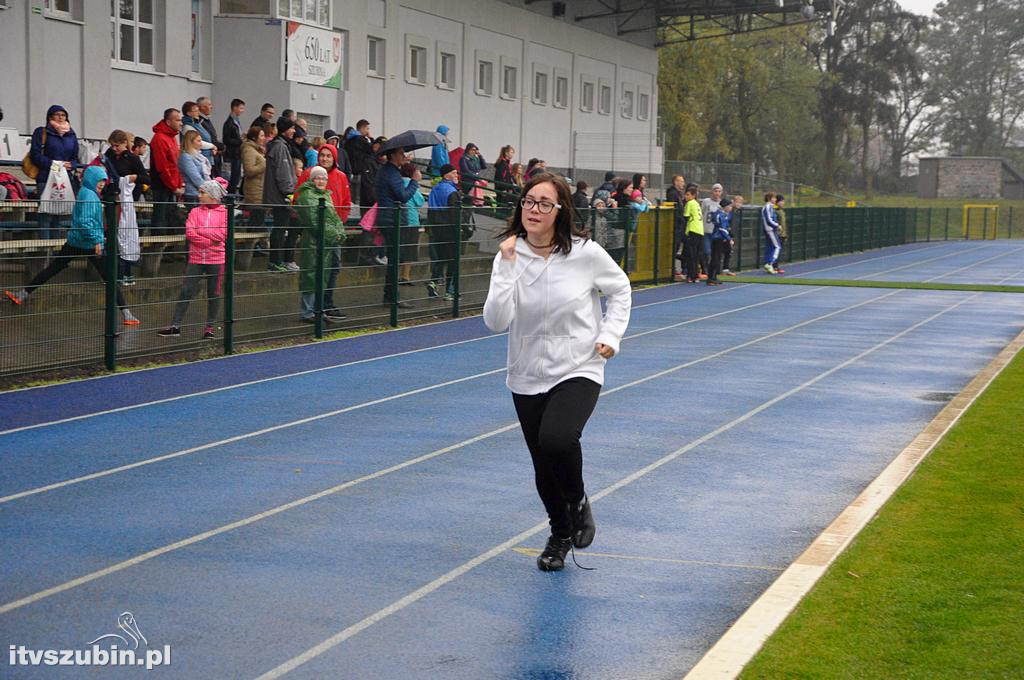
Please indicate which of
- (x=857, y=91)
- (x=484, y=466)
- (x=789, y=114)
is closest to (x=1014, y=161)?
(x=857, y=91)

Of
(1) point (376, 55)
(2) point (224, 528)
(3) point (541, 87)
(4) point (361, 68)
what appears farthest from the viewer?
(3) point (541, 87)

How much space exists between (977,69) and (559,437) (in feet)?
373

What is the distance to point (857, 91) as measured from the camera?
95.6 m

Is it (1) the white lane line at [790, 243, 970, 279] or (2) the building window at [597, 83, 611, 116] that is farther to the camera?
(2) the building window at [597, 83, 611, 116]

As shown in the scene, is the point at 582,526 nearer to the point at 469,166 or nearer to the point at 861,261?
the point at 469,166

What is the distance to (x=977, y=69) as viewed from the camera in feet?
370

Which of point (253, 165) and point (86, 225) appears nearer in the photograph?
point (86, 225)

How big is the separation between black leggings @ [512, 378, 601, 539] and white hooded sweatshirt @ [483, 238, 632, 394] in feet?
0.19

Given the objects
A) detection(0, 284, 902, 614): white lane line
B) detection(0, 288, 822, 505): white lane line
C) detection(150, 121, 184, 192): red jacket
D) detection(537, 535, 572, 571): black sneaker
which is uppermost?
detection(150, 121, 184, 192): red jacket

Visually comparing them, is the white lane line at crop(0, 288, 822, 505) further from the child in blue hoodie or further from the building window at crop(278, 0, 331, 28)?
the building window at crop(278, 0, 331, 28)

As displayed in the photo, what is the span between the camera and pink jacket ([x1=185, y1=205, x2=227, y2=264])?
15570mm

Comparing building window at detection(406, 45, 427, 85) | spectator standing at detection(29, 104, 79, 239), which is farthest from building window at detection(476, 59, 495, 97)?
spectator standing at detection(29, 104, 79, 239)

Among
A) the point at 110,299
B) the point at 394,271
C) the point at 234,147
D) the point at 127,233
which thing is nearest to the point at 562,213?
the point at 110,299

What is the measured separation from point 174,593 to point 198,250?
30.9 feet
